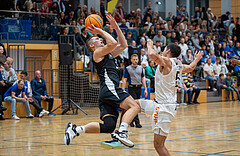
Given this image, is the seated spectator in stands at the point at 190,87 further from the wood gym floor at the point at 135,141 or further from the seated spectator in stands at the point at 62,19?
the wood gym floor at the point at 135,141

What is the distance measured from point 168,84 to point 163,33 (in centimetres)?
1760

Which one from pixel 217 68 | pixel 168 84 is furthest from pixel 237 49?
pixel 168 84

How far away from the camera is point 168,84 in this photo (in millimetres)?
5641

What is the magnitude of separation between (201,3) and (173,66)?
32.6m

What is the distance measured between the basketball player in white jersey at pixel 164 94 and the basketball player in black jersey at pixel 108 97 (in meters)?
0.41

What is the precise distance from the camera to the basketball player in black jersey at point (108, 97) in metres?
5.81

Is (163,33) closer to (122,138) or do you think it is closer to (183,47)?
(183,47)

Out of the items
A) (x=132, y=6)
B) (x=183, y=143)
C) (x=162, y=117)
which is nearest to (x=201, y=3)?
(x=132, y=6)

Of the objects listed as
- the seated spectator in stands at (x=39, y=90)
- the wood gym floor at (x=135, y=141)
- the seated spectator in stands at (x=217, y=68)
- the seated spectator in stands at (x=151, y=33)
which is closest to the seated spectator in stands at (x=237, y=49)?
the seated spectator in stands at (x=217, y=68)

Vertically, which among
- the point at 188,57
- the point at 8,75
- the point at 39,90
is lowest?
the point at 39,90

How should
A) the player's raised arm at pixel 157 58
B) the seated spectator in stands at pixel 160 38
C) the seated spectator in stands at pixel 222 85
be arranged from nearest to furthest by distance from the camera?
the player's raised arm at pixel 157 58 < the seated spectator in stands at pixel 160 38 < the seated spectator in stands at pixel 222 85

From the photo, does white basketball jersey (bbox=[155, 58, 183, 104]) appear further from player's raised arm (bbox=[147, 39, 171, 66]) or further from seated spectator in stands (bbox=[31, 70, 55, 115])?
seated spectator in stands (bbox=[31, 70, 55, 115])

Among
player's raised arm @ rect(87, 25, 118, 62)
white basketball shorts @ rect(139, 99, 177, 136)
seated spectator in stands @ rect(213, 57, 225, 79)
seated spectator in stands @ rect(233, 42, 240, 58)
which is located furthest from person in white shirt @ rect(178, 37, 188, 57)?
white basketball shorts @ rect(139, 99, 177, 136)

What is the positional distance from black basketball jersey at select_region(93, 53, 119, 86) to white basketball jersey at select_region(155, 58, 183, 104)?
2.89 ft
